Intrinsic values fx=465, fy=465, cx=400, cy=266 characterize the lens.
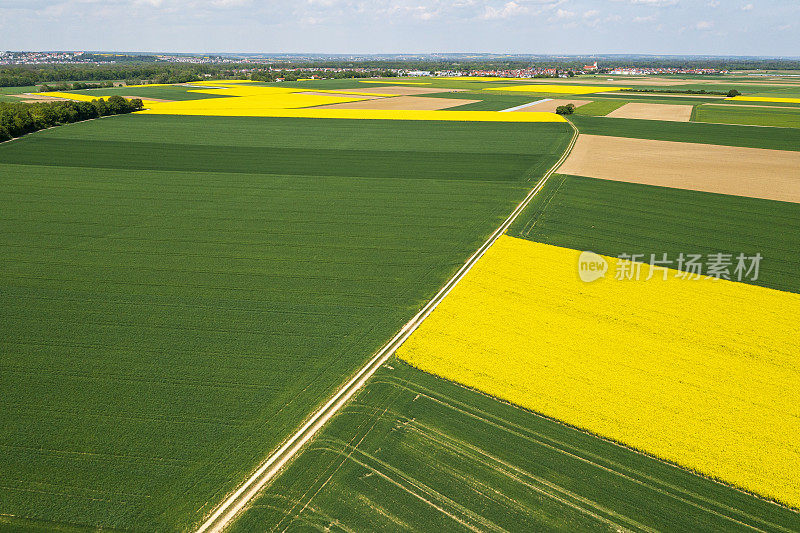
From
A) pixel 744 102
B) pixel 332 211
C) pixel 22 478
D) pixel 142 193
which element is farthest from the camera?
pixel 744 102

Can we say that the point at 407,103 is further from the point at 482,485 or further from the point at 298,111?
the point at 482,485

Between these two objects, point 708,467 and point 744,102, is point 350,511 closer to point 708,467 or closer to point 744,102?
point 708,467

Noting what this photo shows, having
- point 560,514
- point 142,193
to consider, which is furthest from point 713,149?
point 142,193

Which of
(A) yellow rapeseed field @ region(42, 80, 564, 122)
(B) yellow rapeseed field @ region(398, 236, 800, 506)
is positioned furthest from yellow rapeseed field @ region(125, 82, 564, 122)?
(B) yellow rapeseed field @ region(398, 236, 800, 506)

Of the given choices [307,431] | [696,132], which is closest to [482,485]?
[307,431]

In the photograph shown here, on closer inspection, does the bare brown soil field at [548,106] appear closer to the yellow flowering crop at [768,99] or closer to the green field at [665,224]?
the yellow flowering crop at [768,99]
